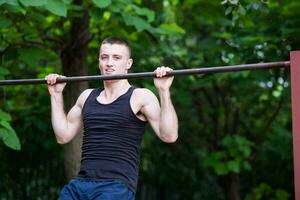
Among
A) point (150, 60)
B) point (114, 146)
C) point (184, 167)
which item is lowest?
point (184, 167)

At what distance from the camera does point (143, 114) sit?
3.32m

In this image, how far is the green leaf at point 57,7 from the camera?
13.9 ft

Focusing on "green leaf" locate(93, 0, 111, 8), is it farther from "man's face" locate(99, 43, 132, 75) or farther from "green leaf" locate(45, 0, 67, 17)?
"man's face" locate(99, 43, 132, 75)

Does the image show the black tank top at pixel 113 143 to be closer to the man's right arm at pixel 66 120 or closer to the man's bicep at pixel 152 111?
the man's bicep at pixel 152 111

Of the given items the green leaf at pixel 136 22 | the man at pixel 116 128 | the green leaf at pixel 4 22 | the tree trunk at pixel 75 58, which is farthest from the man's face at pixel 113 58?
the tree trunk at pixel 75 58

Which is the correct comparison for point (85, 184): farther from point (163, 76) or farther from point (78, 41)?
point (78, 41)

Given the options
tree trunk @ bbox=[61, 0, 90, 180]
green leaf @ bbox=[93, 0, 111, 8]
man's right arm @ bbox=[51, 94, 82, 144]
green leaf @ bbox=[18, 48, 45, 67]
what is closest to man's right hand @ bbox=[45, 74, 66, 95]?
man's right arm @ bbox=[51, 94, 82, 144]

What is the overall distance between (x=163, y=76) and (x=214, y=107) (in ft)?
14.9

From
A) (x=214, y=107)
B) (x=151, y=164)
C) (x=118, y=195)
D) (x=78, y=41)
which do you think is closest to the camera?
(x=118, y=195)

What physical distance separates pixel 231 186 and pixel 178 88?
4.51ft

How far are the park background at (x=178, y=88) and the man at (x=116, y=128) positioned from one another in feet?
3.19

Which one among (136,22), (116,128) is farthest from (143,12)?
(116,128)

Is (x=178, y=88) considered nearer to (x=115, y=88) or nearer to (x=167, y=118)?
(x=115, y=88)

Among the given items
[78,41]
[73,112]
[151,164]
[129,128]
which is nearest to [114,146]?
[129,128]
